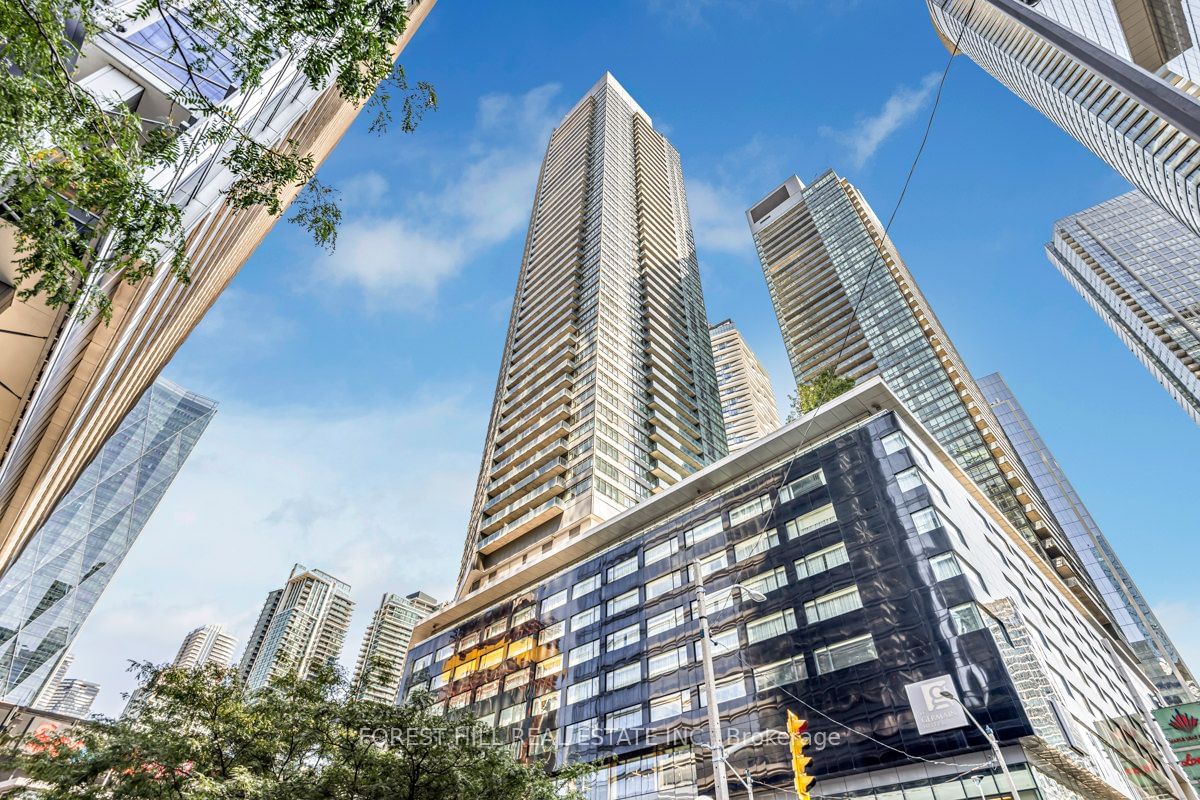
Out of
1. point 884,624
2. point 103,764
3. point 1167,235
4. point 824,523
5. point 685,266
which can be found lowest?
point 103,764

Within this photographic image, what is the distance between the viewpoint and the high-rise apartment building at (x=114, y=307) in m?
9.59

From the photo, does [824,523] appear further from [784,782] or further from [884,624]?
[784,782]

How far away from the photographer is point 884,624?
30328 mm

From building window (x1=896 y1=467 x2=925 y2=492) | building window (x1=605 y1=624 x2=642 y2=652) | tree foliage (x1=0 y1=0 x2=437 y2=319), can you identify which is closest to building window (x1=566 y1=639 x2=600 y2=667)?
building window (x1=605 y1=624 x2=642 y2=652)

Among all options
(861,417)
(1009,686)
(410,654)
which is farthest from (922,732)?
(410,654)

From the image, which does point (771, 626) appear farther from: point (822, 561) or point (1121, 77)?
point (1121, 77)

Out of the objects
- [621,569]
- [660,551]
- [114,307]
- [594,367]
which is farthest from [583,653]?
[114,307]

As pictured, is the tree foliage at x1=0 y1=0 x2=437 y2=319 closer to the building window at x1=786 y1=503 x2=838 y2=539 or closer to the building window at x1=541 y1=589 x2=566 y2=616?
the building window at x1=786 y1=503 x2=838 y2=539

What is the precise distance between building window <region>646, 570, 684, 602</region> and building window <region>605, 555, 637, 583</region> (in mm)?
2465

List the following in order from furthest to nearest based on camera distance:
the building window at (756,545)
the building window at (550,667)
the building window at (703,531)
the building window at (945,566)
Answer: the building window at (550,667)
the building window at (703,531)
the building window at (756,545)
the building window at (945,566)

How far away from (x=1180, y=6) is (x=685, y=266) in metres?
65.4

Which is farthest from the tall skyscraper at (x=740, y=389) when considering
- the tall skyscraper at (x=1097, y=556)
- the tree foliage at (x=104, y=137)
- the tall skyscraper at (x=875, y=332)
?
the tree foliage at (x=104, y=137)

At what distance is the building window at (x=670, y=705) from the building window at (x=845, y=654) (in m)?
8.85

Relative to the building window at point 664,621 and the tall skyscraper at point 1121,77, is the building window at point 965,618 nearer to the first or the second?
the building window at point 664,621
